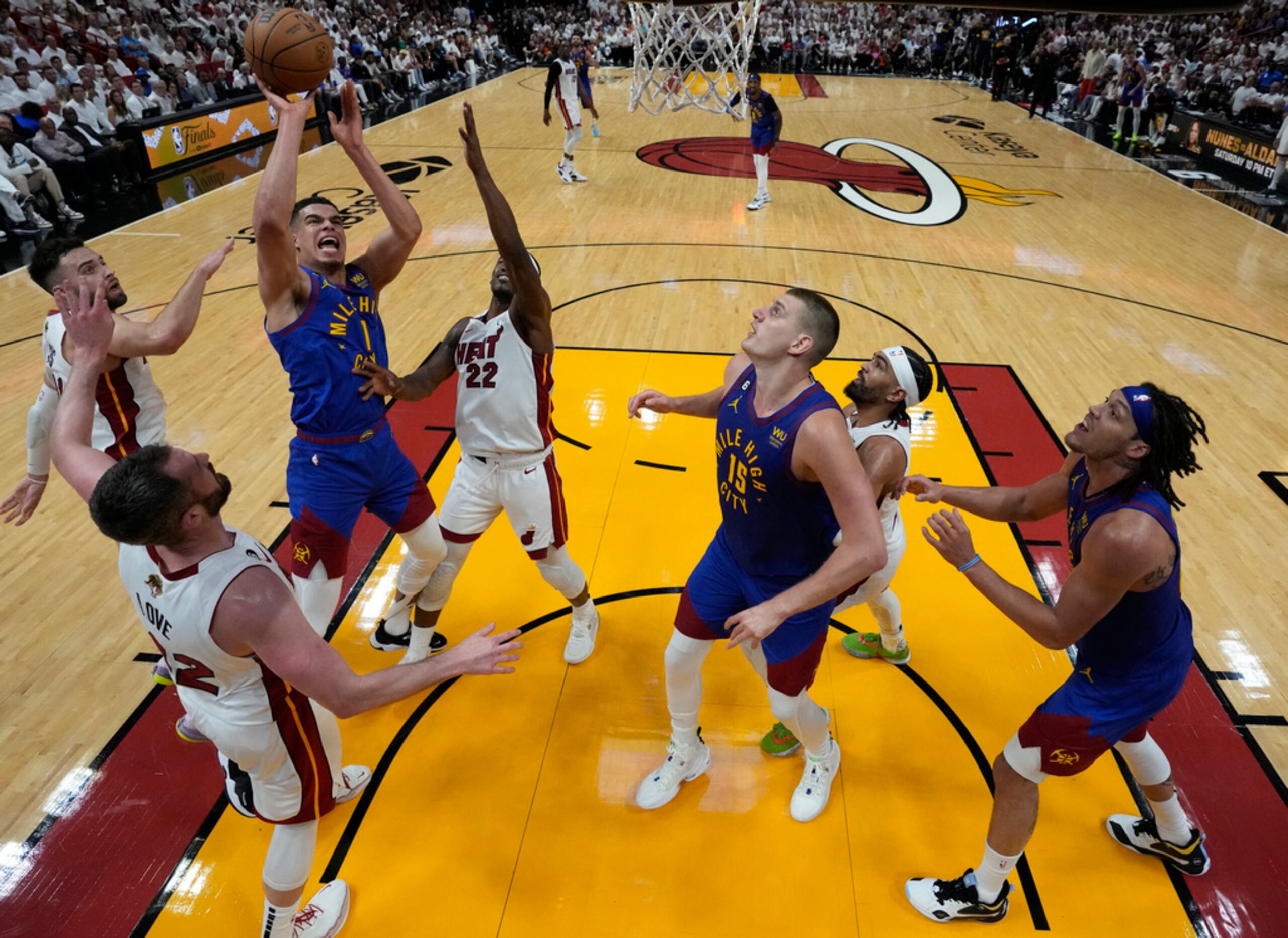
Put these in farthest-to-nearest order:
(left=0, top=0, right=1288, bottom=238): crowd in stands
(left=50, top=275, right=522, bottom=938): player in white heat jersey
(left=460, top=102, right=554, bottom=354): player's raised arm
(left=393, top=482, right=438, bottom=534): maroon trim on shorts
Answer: (left=0, top=0, right=1288, bottom=238): crowd in stands < (left=393, top=482, right=438, bottom=534): maroon trim on shorts < (left=460, top=102, right=554, bottom=354): player's raised arm < (left=50, top=275, right=522, bottom=938): player in white heat jersey

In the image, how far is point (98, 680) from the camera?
13.8 feet

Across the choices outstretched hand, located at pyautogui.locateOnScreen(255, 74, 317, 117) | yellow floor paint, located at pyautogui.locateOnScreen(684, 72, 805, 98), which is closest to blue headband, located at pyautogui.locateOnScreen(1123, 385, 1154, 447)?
outstretched hand, located at pyautogui.locateOnScreen(255, 74, 317, 117)

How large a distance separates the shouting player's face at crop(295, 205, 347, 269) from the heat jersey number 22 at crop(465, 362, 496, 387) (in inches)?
27.7

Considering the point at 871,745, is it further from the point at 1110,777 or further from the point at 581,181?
the point at 581,181

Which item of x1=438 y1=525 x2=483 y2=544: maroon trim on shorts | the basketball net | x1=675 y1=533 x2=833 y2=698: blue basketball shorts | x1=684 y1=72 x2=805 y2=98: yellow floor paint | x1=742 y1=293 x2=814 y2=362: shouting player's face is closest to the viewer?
x1=742 y1=293 x2=814 y2=362: shouting player's face

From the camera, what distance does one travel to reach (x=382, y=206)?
366 centimetres

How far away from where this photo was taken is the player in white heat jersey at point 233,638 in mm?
2191

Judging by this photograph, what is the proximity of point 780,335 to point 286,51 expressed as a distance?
2996mm

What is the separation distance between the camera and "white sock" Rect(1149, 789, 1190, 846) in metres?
3.19

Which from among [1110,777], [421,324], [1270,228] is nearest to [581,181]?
[421,324]

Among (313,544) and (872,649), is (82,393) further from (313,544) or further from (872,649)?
(872,649)

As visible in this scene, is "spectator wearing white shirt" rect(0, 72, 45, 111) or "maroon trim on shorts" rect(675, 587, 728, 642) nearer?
"maroon trim on shorts" rect(675, 587, 728, 642)

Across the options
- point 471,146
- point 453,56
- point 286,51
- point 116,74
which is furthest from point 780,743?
point 453,56

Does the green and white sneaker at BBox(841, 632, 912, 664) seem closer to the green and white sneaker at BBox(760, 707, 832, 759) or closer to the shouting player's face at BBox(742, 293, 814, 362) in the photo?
the green and white sneaker at BBox(760, 707, 832, 759)
